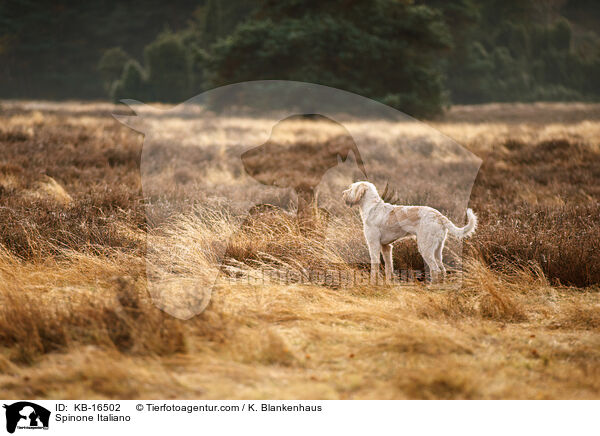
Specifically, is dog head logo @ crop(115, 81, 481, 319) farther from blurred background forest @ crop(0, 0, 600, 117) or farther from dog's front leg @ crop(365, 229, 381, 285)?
blurred background forest @ crop(0, 0, 600, 117)

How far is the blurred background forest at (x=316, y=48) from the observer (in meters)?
24.9

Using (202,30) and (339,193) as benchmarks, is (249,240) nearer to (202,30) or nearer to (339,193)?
(339,193)

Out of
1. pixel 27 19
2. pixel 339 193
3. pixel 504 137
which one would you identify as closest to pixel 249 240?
pixel 339 193

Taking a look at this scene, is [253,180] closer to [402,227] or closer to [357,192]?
[357,192]

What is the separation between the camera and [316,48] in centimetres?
2448

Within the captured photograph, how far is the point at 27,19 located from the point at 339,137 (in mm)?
46243

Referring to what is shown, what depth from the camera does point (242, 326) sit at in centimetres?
332

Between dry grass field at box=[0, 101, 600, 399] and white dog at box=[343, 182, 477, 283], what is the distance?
0.92 ft

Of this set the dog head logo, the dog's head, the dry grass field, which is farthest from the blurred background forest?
the dog's head
